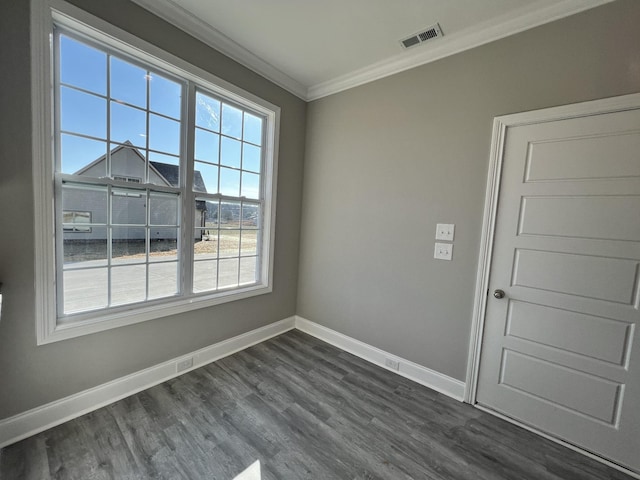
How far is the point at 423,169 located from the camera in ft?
7.47

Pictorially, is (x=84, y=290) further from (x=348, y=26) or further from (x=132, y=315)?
(x=348, y=26)

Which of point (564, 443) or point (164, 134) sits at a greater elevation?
point (164, 134)

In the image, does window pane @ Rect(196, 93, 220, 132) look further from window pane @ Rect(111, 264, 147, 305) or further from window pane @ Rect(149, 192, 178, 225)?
window pane @ Rect(111, 264, 147, 305)

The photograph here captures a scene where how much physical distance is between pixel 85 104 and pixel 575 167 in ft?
10.8

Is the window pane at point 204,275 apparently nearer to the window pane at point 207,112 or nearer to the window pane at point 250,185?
the window pane at point 250,185

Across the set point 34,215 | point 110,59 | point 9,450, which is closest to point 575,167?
point 110,59

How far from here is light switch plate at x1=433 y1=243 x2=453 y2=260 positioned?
2156 mm

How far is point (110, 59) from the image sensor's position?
1782 millimetres

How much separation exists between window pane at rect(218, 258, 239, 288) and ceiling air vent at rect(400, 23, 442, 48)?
255cm

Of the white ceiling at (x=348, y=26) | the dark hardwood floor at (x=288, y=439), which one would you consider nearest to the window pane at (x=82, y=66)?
the white ceiling at (x=348, y=26)

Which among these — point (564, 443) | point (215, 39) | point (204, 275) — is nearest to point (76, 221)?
point (204, 275)

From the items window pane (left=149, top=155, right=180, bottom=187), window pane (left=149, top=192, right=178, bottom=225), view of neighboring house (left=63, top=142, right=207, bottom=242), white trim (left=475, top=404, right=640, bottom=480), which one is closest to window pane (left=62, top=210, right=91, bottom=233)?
view of neighboring house (left=63, top=142, right=207, bottom=242)

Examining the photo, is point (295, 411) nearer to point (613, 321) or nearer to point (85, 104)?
point (613, 321)

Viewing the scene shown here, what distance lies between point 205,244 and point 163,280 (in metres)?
0.47
